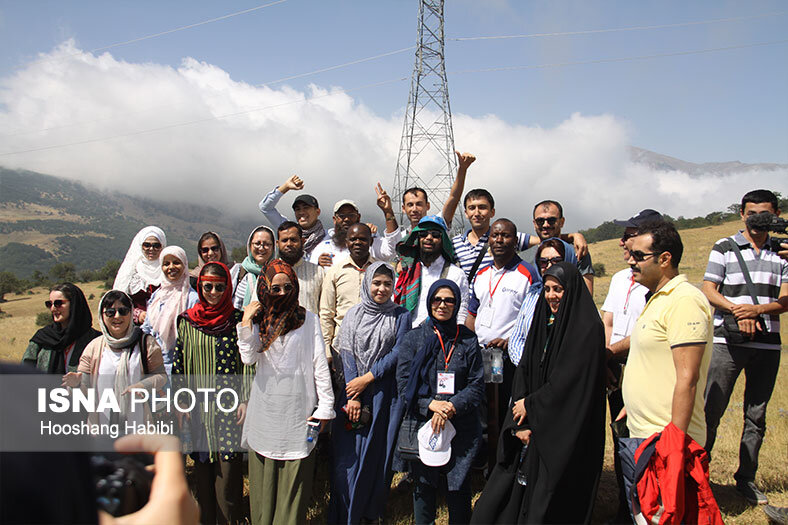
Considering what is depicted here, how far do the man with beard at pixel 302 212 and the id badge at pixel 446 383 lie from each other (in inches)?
91.1

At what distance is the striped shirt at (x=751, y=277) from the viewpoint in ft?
12.2

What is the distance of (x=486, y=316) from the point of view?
3918mm

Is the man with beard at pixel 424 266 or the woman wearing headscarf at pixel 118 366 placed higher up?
the man with beard at pixel 424 266

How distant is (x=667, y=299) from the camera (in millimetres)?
2604

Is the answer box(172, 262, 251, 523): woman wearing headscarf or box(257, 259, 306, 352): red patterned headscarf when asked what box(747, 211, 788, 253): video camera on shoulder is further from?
box(172, 262, 251, 523): woman wearing headscarf

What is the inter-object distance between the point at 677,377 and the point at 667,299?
432mm

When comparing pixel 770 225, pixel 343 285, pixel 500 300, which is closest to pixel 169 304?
pixel 343 285

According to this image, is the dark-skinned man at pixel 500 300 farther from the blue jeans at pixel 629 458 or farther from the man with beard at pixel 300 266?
the man with beard at pixel 300 266

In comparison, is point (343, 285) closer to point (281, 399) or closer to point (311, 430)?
point (281, 399)

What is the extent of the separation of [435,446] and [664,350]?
1583 millimetres

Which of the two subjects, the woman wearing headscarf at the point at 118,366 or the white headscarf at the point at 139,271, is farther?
the white headscarf at the point at 139,271

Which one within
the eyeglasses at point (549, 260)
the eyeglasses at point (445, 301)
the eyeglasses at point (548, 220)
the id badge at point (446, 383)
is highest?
the eyeglasses at point (548, 220)

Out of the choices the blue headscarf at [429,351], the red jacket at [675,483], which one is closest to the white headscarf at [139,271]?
the blue headscarf at [429,351]

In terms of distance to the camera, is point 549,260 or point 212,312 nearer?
point 212,312
